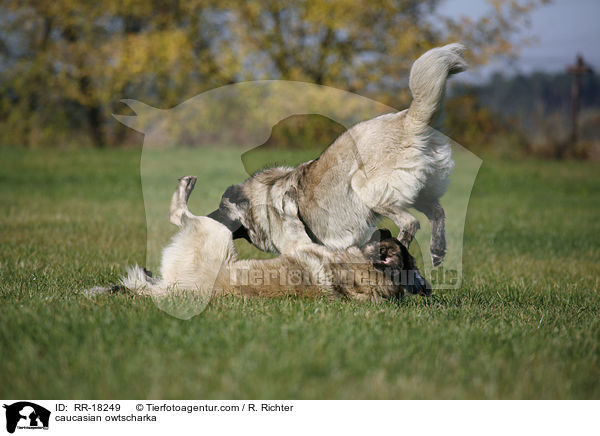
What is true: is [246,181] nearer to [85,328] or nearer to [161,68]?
[85,328]

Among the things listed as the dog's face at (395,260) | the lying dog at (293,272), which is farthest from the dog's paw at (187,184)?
the dog's face at (395,260)

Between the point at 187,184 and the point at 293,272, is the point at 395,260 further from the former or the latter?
the point at 187,184

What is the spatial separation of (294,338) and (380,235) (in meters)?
1.36

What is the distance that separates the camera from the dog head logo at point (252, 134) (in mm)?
4155

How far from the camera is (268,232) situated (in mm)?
4066

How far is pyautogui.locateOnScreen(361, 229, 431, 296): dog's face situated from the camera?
359cm

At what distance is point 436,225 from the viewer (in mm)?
4051

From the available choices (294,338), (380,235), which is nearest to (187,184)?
(380,235)

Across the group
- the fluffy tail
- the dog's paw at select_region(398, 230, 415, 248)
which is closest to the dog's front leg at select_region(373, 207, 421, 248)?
the dog's paw at select_region(398, 230, 415, 248)

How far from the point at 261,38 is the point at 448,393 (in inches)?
713

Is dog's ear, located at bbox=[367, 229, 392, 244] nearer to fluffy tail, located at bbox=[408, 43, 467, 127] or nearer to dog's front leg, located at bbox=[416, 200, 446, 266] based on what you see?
dog's front leg, located at bbox=[416, 200, 446, 266]

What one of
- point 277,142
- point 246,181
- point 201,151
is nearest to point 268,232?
point 246,181

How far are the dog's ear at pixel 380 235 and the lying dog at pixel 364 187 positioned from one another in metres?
0.06
